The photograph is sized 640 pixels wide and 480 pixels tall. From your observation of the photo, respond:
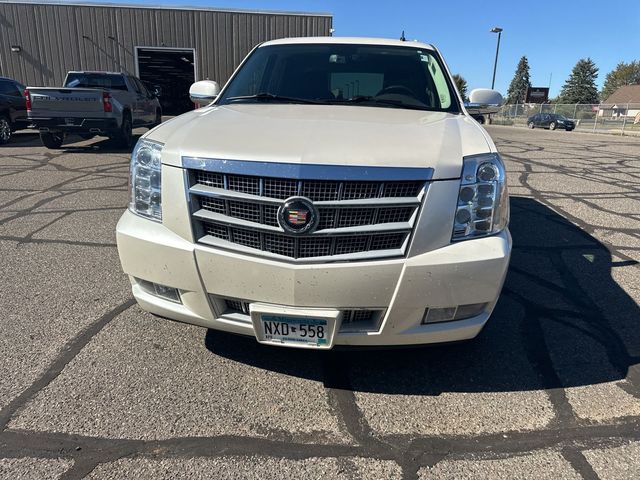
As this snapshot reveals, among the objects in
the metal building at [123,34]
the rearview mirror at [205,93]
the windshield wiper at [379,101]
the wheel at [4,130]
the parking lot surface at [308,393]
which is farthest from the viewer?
the metal building at [123,34]

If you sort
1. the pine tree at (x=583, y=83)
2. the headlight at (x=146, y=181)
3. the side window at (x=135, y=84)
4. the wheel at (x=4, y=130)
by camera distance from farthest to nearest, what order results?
the pine tree at (x=583, y=83) < the side window at (x=135, y=84) < the wheel at (x=4, y=130) < the headlight at (x=146, y=181)

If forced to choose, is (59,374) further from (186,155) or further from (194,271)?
(186,155)

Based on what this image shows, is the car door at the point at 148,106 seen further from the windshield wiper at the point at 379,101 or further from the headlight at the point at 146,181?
the headlight at the point at 146,181

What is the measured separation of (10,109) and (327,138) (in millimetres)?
13558

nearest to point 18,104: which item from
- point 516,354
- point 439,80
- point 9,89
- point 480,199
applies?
point 9,89

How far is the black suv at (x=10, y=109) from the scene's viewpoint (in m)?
12.3

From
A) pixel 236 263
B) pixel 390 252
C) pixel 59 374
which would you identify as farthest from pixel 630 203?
pixel 59 374

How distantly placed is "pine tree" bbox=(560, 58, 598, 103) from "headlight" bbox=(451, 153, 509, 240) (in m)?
92.7

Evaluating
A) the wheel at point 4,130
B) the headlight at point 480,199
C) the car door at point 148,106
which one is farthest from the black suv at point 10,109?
the headlight at point 480,199

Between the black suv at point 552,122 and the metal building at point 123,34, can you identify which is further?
the black suv at point 552,122

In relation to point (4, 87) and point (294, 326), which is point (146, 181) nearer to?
point (294, 326)

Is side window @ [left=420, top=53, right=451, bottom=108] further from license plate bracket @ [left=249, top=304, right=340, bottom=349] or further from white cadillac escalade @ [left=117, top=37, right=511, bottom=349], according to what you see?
license plate bracket @ [left=249, top=304, right=340, bottom=349]

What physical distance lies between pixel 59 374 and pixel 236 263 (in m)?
1.29

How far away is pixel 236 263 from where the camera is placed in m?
2.21
